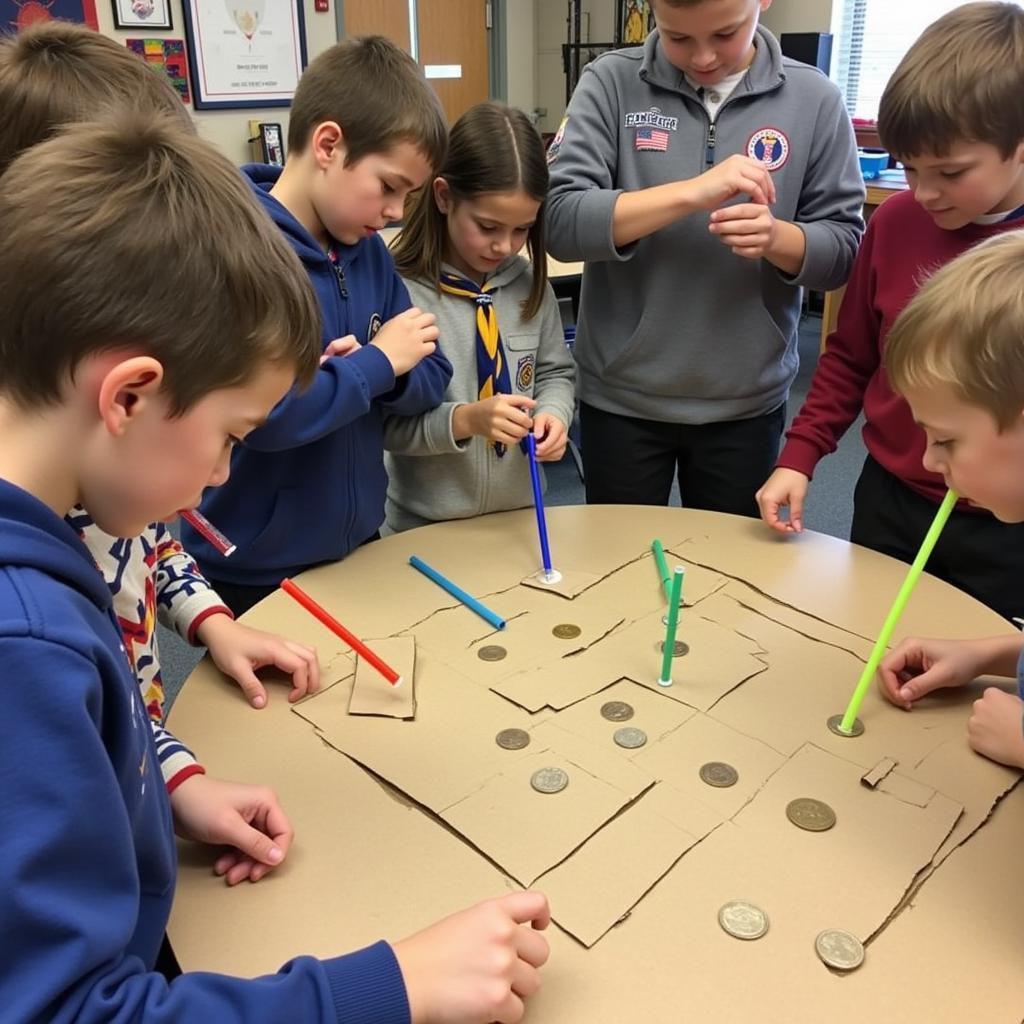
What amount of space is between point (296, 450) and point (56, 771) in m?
0.79

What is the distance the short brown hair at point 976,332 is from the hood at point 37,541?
2.35 ft

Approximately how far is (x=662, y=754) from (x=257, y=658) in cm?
42

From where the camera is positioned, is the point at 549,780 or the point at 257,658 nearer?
the point at 549,780

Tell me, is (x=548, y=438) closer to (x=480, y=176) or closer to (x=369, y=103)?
(x=480, y=176)

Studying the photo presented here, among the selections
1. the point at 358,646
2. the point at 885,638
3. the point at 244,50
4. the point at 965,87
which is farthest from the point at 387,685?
the point at 244,50

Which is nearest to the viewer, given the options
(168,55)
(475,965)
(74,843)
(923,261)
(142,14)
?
(74,843)

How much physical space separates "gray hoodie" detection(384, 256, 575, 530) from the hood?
2.68ft

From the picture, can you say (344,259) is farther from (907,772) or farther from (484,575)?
(907,772)

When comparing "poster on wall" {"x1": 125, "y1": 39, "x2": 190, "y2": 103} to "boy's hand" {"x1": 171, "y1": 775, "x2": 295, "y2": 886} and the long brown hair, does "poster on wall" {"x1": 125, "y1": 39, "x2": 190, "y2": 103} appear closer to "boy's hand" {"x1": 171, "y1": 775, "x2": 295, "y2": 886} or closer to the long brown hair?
the long brown hair

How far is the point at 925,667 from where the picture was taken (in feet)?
3.15

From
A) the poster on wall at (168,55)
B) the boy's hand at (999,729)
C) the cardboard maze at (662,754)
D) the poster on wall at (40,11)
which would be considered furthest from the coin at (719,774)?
the poster on wall at (168,55)

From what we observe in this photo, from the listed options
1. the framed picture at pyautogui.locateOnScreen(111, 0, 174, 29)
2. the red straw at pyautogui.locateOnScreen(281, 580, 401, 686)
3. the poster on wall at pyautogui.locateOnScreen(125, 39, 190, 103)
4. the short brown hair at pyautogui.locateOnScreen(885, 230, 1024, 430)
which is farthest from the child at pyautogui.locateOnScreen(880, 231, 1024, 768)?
the framed picture at pyautogui.locateOnScreen(111, 0, 174, 29)

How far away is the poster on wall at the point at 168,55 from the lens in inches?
146

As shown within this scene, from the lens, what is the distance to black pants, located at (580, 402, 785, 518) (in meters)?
1.55
